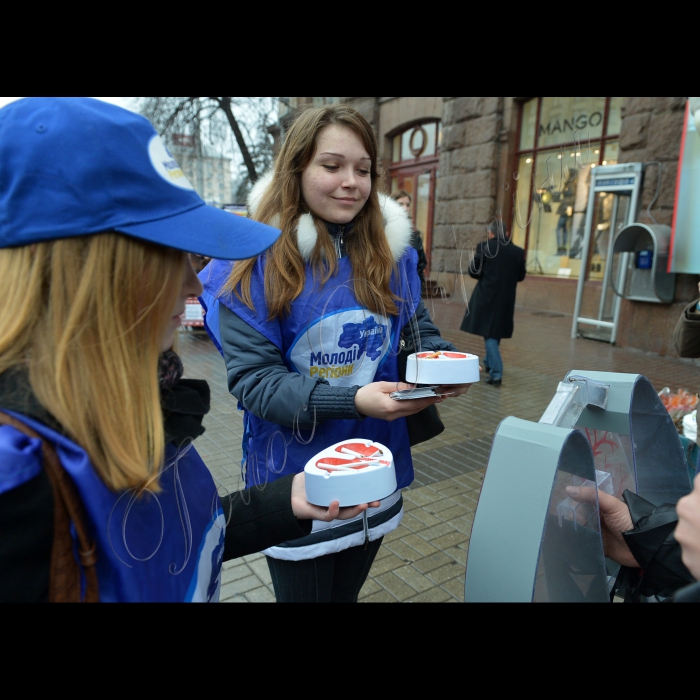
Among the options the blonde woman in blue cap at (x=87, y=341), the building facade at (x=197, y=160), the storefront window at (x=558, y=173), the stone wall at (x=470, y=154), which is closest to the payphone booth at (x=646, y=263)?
the storefront window at (x=558, y=173)

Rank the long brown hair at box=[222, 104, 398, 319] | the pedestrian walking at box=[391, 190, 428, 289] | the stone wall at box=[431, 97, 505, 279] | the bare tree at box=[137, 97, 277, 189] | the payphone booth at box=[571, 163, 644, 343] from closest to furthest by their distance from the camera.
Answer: the long brown hair at box=[222, 104, 398, 319] → the pedestrian walking at box=[391, 190, 428, 289] → the payphone booth at box=[571, 163, 644, 343] → the stone wall at box=[431, 97, 505, 279] → the bare tree at box=[137, 97, 277, 189]

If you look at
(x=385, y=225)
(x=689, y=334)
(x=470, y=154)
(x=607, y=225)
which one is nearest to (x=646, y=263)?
(x=607, y=225)

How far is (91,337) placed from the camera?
0.76 meters

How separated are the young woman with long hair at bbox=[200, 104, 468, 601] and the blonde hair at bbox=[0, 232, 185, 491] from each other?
0.57 meters

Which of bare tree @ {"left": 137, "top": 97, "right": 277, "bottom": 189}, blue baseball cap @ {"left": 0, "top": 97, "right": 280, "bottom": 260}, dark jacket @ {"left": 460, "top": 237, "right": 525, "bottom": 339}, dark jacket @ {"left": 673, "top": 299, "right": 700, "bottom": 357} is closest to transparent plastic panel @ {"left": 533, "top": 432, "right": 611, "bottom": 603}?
blue baseball cap @ {"left": 0, "top": 97, "right": 280, "bottom": 260}

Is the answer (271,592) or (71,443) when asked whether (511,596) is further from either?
(271,592)

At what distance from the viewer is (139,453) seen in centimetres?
77

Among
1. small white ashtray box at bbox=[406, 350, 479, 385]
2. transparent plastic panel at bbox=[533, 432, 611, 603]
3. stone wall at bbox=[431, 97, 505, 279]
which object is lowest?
transparent plastic panel at bbox=[533, 432, 611, 603]

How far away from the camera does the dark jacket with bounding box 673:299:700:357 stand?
254cm

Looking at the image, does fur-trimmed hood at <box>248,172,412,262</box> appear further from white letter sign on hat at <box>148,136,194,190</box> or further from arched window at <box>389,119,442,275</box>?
arched window at <box>389,119,442,275</box>

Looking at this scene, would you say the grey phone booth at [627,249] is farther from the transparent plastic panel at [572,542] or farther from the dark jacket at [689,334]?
the transparent plastic panel at [572,542]

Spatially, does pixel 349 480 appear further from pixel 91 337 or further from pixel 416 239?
pixel 416 239
